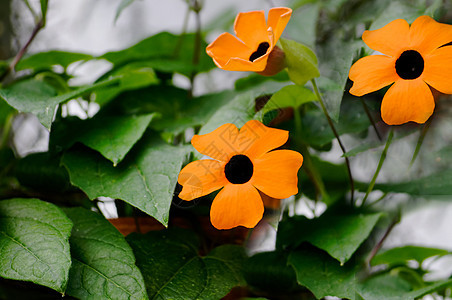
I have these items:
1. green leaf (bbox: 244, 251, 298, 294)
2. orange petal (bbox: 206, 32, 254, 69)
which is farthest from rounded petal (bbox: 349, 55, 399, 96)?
green leaf (bbox: 244, 251, 298, 294)

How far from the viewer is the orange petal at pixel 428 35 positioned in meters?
0.35

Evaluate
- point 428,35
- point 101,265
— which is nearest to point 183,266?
point 101,265

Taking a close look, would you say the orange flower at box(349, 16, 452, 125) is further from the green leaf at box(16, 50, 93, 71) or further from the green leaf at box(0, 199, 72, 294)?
the green leaf at box(16, 50, 93, 71)

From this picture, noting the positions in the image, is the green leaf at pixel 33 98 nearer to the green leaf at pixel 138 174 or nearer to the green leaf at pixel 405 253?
the green leaf at pixel 138 174

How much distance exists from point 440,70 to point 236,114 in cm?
19

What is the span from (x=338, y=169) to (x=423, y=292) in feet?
0.94

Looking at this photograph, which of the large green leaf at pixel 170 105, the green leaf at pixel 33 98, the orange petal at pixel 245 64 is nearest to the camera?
the orange petal at pixel 245 64

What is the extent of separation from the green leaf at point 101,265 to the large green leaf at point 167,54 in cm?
30

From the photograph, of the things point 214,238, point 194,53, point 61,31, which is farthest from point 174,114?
point 61,31

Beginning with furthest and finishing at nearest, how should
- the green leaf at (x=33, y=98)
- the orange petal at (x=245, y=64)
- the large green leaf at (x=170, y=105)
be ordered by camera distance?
the large green leaf at (x=170, y=105)
the green leaf at (x=33, y=98)
the orange petal at (x=245, y=64)

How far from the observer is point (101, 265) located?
41 cm

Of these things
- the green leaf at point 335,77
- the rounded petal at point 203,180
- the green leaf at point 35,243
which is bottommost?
the green leaf at point 35,243

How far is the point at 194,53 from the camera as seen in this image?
0.74m

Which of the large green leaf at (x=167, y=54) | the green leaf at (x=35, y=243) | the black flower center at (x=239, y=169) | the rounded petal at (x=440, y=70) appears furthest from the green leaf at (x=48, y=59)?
the rounded petal at (x=440, y=70)
